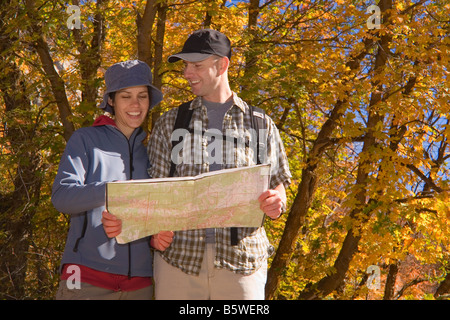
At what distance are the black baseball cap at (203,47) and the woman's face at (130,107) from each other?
283 millimetres

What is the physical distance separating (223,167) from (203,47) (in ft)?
2.13

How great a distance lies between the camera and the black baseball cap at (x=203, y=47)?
114 inches

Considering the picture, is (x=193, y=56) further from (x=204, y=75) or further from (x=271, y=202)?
(x=271, y=202)

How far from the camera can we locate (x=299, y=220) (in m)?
8.28

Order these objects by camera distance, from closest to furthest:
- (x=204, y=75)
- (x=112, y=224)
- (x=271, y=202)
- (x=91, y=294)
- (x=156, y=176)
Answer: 1. (x=112, y=224)
2. (x=271, y=202)
3. (x=91, y=294)
4. (x=156, y=176)
5. (x=204, y=75)

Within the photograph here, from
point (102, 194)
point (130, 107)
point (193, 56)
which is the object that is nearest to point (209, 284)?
point (102, 194)

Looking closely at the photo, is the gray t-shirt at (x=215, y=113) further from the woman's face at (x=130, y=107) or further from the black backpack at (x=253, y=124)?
the woman's face at (x=130, y=107)

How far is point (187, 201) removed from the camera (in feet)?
8.03

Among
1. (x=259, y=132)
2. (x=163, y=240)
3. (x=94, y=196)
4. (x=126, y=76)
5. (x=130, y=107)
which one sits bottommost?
(x=163, y=240)

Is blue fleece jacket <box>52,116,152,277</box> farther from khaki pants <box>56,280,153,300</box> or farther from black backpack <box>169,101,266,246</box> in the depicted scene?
black backpack <box>169,101,266,246</box>

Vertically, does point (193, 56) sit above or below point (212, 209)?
above

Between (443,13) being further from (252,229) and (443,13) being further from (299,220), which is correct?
(252,229)
